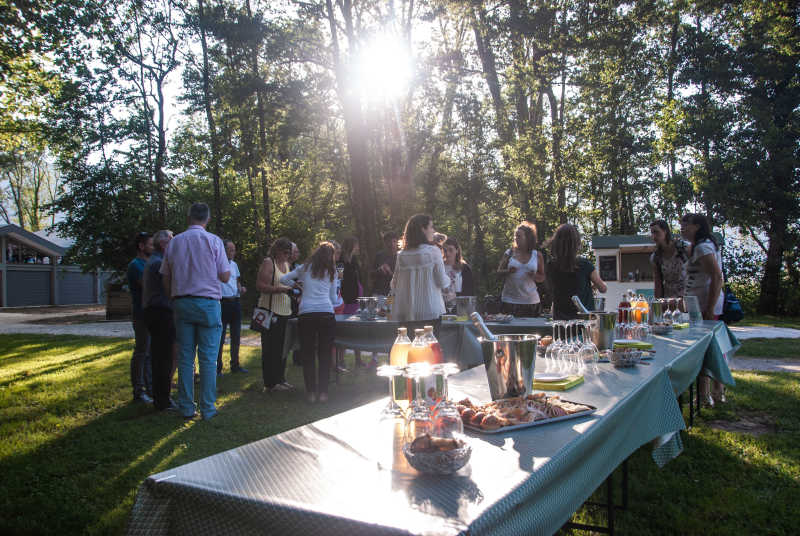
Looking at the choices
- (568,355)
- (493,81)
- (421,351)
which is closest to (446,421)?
(421,351)

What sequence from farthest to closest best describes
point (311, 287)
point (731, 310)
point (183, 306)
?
point (311, 287) < point (731, 310) < point (183, 306)

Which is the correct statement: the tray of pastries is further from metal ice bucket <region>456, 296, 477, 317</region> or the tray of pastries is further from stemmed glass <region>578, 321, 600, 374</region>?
metal ice bucket <region>456, 296, 477, 317</region>

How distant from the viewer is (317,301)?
223 inches

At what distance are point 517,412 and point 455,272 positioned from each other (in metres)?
5.11

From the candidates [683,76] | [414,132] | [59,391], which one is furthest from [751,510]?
[683,76]

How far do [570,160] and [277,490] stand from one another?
16931 millimetres

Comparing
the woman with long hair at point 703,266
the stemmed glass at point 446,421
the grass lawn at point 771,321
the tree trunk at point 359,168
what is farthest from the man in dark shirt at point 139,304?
Result: the grass lawn at point 771,321

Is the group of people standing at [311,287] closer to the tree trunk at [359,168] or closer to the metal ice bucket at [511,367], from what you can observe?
the metal ice bucket at [511,367]

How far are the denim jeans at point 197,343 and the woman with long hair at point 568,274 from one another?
10.4 ft

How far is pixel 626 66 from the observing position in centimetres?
1761

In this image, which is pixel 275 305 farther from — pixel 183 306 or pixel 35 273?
pixel 35 273

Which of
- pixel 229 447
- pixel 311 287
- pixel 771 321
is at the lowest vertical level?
pixel 771 321

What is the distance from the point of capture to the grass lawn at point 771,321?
14.2 meters

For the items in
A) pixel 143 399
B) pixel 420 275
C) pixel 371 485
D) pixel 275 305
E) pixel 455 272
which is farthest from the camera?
pixel 455 272
